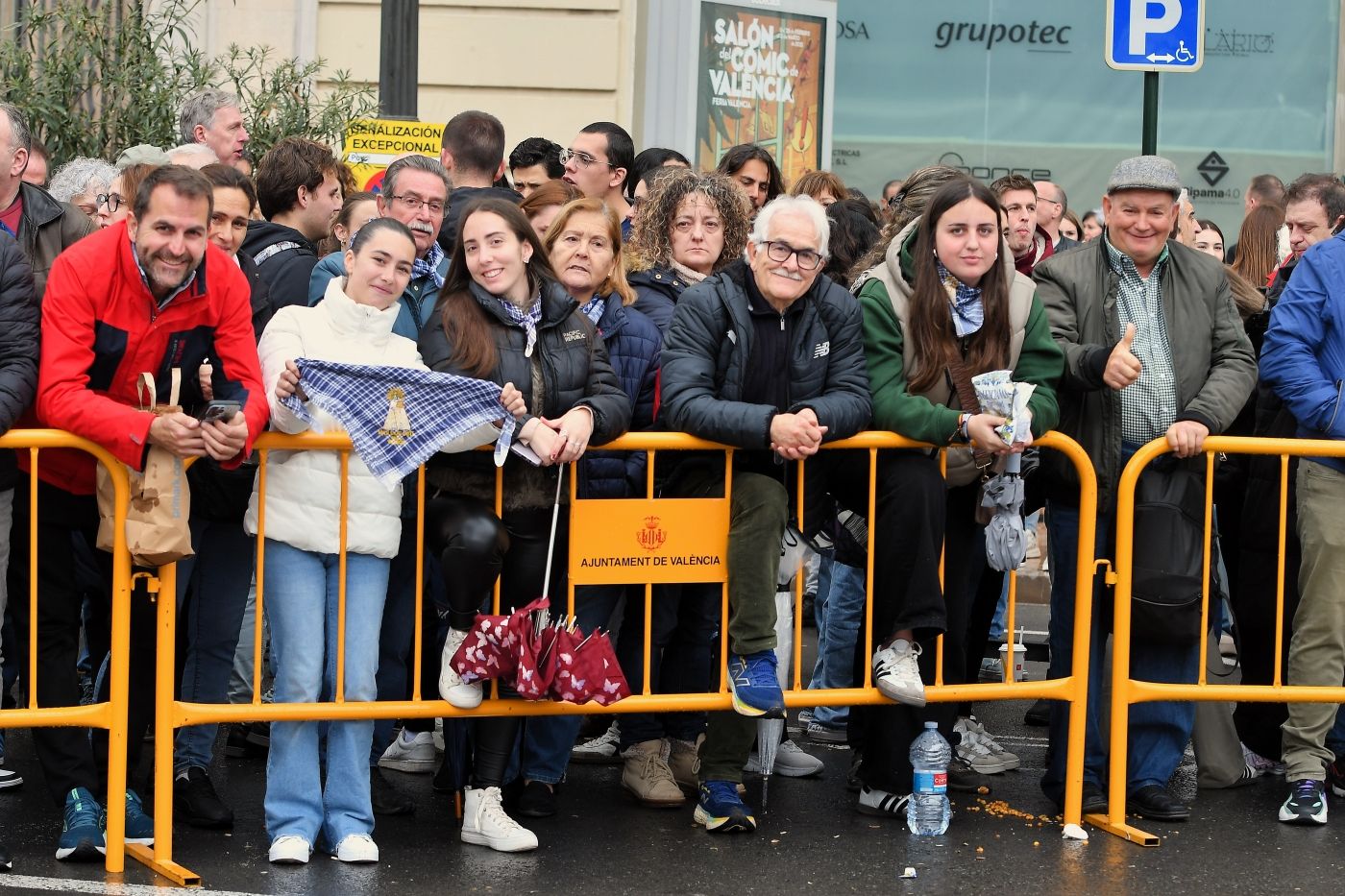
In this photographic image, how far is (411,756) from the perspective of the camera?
7449 mm

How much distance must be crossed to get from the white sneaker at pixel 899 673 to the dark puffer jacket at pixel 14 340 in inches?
116

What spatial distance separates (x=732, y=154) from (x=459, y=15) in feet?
16.6

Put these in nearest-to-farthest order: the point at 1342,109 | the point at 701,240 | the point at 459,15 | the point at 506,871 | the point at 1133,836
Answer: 1. the point at 506,871
2. the point at 1133,836
3. the point at 701,240
4. the point at 459,15
5. the point at 1342,109

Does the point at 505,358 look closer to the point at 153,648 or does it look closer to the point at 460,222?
the point at 460,222

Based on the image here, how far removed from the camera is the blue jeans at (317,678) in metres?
6.11

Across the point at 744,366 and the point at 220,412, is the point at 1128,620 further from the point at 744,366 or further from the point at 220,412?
the point at 220,412

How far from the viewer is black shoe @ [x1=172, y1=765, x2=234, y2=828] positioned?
6.46 meters

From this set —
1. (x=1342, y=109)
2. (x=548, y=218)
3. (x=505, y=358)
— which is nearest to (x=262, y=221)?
(x=548, y=218)

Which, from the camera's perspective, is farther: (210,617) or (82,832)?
(210,617)

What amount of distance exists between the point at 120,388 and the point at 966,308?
2.87 metres

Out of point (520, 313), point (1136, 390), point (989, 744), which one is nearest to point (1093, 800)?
point (989, 744)

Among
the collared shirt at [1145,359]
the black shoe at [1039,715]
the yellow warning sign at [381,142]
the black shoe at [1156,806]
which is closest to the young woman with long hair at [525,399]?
the collared shirt at [1145,359]

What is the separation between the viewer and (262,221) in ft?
24.5

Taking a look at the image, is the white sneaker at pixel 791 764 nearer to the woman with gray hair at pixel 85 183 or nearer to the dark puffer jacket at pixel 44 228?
the dark puffer jacket at pixel 44 228
